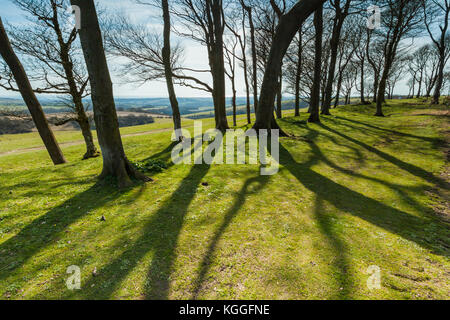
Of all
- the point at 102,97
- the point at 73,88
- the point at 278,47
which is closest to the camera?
the point at 102,97

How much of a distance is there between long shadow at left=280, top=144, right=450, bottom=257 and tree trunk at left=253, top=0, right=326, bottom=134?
4750mm

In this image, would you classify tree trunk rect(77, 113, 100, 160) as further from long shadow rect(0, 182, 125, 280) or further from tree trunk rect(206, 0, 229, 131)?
long shadow rect(0, 182, 125, 280)

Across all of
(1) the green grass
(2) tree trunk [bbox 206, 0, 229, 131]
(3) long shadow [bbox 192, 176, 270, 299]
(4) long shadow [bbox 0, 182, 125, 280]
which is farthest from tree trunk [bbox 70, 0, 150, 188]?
(2) tree trunk [bbox 206, 0, 229, 131]

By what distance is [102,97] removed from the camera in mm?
5391

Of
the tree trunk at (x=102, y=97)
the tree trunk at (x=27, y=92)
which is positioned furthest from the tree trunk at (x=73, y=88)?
the tree trunk at (x=102, y=97)

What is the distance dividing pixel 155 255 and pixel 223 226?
1.44 meters

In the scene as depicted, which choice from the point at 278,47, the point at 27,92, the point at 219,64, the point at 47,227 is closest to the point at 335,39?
the point at 278,47

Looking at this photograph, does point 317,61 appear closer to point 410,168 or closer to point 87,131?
point 410,168

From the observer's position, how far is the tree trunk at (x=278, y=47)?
8984mm

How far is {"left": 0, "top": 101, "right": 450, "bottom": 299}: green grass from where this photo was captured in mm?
2762

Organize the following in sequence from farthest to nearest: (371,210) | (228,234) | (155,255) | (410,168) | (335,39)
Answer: (335,39) → (410,168) → (371,210) → (228,234) → (155,255)
